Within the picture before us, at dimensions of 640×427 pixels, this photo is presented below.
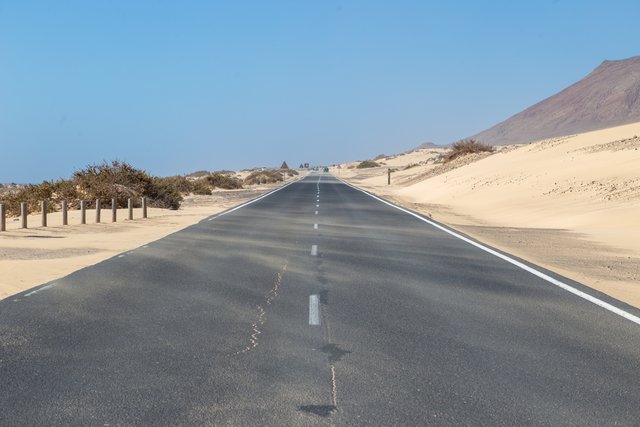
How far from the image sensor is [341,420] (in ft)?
16.0

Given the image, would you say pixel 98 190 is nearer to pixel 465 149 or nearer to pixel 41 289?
pixel 41 289

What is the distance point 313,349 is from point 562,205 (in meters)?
24.1

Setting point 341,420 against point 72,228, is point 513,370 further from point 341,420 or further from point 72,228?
A: point 72,228

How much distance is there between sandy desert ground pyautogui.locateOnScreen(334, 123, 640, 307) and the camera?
47.1ft

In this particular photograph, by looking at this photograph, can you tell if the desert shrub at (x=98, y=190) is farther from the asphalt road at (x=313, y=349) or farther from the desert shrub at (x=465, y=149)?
the desert shrub at (x=465, y=149)

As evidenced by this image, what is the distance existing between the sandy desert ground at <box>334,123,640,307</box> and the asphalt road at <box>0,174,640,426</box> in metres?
2.25

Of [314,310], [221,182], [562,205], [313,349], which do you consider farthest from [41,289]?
[221,182]

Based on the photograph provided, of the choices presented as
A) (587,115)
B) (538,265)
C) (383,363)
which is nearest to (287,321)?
(383,363)

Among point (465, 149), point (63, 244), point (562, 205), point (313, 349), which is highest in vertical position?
point (465, 149)

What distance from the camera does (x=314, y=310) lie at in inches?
350

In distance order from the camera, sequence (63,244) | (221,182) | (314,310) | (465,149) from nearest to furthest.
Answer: (314,310), (63,244), (465,149), (221,182)

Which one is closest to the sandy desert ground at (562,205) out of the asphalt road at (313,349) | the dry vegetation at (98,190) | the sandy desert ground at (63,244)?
Result: the asphalt road at (313,349)

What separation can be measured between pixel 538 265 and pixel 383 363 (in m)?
7.96

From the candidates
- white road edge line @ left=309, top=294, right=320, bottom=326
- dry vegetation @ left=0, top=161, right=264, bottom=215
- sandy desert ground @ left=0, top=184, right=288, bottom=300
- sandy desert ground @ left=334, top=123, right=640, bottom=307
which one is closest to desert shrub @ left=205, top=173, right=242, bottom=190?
sandy desert ground @ left=334, top=123, right=640, bottom=307
